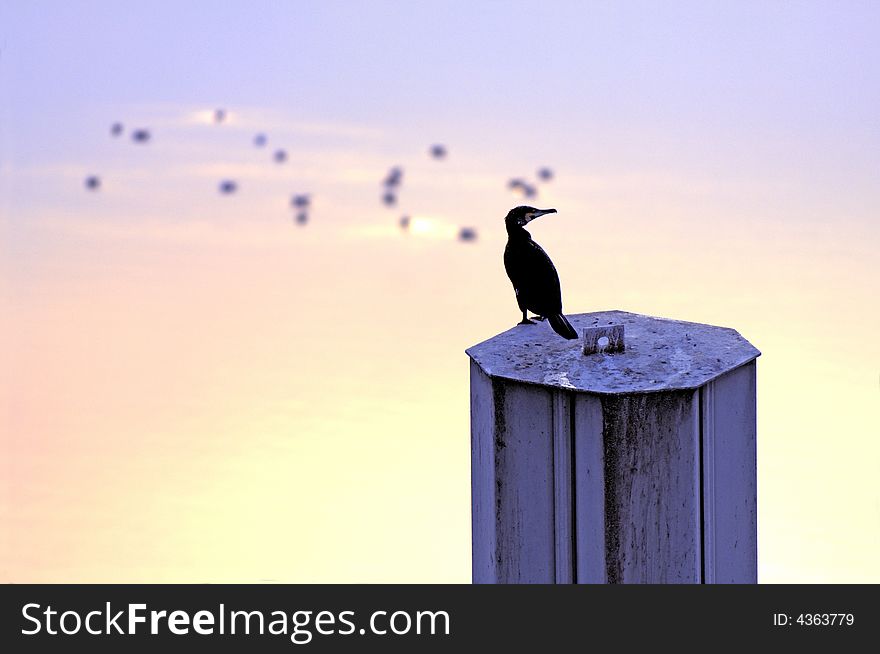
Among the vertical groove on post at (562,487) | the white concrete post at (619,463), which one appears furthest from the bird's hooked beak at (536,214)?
the vertical groove on post at (562,487)

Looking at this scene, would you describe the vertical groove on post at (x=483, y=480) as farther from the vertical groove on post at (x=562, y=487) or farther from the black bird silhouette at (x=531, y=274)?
the black bird silhouette at (x=531, y=274)

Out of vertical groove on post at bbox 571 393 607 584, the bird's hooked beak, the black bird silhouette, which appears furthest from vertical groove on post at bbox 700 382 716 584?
the bird's hooked beak

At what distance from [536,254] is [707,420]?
3.59ft

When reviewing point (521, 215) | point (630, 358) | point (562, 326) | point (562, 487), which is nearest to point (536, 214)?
point (521, 215)

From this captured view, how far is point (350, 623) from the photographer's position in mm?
3518

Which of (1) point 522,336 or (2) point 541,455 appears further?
(1) point 522,336

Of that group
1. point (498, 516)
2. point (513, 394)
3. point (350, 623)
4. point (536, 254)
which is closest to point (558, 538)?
point (498, 516)

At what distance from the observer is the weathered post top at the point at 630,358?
3365 mm

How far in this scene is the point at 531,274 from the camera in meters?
4.18

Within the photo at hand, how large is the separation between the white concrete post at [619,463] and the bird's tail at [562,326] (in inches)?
6.0

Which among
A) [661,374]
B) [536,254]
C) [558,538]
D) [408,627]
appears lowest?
[408,627]

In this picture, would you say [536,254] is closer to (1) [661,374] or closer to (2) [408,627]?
(1) [661,374]

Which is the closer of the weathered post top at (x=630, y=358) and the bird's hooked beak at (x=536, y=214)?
the weathered post top at (x=630, y=358)

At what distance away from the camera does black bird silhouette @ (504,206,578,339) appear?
396 centimetres
